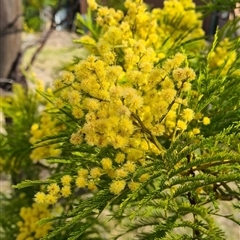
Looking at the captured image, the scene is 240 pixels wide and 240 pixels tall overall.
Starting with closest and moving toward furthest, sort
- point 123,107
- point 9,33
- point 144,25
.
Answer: point 123,107 < point 144,25 < point 9,33

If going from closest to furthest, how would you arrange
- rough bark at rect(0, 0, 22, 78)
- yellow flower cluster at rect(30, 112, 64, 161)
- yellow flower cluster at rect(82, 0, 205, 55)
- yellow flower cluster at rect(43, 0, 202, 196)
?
yellow flower cluster at rect(43, 0, 202, 196), yellow flower cluster at rect(82, 0, 205, 55), yellow flower cluster at rect(30, 112, 64, 161), rough bark at rect(0, 0, 22, 78)

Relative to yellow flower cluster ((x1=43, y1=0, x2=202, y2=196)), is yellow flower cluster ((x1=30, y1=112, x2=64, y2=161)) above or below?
below

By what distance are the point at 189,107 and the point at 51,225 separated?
56 cm

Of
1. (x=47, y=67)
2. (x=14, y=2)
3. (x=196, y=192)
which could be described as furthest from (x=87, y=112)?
(x=47, y=67)

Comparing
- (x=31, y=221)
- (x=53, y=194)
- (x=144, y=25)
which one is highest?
(x=144, y=25)

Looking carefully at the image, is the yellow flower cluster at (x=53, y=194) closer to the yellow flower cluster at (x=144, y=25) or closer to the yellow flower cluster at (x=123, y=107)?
the yellow flower cluster at (x=123, y=107)

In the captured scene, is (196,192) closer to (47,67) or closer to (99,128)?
(99,128)

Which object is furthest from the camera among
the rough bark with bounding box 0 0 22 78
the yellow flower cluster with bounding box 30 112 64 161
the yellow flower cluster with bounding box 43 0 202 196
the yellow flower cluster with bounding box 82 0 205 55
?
the rough bark with bounding box 0 0 22 78

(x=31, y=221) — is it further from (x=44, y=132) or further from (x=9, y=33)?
(x=9, y=33)

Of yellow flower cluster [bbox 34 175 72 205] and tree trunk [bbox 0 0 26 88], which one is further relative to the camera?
tree trunk [bbox 0 0 26 88]

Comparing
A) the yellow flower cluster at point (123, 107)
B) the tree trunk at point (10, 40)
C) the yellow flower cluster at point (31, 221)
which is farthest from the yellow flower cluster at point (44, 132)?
the tree trunk at point (10, 40)

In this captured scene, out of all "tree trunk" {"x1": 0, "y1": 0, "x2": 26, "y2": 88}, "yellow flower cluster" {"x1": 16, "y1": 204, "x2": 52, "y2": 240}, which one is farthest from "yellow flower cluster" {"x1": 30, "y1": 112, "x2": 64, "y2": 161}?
"tree trunk" {"x1": 0, "y1": 0, "x2": 26, "y2": 88}

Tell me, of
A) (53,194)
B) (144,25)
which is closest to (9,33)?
(144,25)

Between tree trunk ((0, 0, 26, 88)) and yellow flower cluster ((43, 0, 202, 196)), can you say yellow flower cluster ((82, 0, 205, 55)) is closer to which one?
yellow flower cluster ((43, 0, 202, 196))
